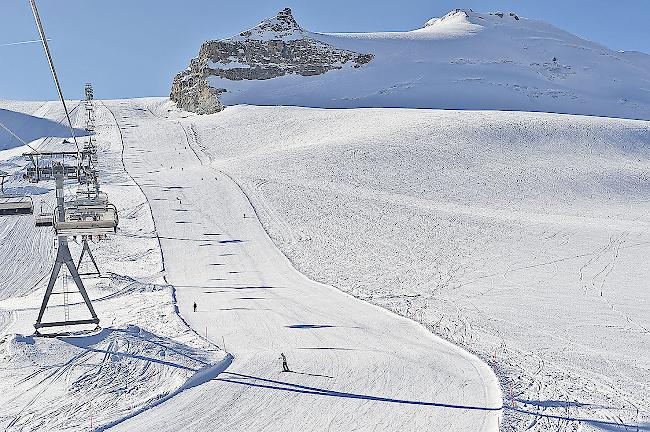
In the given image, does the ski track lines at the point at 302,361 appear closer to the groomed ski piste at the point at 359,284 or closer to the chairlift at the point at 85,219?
the groomed ski piste at the point at 359,284

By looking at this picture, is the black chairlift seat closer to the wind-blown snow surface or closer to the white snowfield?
the white snowfield

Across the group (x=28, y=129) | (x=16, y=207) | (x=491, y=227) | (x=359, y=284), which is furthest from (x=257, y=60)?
(x=16, y=207)

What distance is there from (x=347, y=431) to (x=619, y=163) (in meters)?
46.3

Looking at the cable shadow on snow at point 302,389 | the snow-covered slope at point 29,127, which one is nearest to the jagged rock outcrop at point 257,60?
the snow-covered slope at point 29,127

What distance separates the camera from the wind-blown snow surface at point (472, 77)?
86.3m

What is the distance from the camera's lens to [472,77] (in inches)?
3770

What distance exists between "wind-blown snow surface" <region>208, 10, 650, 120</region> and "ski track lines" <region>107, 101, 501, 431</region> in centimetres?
5736

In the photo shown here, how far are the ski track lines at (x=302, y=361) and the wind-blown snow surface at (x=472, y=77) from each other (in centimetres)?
5736

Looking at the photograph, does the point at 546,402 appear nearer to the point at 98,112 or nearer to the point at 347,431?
the point at 347,431

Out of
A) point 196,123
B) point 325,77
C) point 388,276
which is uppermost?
point 325,77

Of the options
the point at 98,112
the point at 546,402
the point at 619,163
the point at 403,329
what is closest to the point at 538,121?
the point at 619,163

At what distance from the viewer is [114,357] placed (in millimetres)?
14727

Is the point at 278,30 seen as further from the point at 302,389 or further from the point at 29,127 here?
the point at 302,389

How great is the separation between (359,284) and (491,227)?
492 inches
